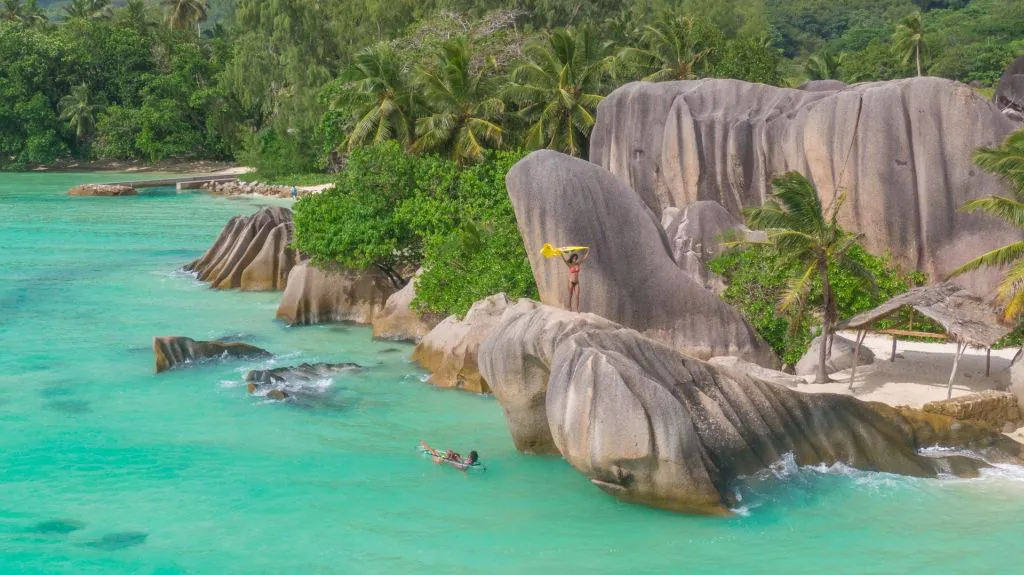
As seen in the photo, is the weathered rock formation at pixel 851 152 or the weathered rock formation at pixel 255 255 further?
the weathered rock formation at pixel 255 255

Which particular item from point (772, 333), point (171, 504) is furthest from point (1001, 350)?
point (171, 504)

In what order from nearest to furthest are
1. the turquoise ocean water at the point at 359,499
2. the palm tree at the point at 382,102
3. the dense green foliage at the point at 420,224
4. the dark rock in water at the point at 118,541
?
the turquoise ocean water at the point at 359,499
the dark rock in water at the point at 118,541
the dense green foliage at the point at 420,224
the palm tree at the point at 382,102

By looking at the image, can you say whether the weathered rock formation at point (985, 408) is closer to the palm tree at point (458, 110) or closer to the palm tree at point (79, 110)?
the palm tree at point (458, 110)

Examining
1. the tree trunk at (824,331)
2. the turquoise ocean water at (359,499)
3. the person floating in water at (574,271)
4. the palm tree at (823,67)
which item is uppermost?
the palm tree at (823,67)

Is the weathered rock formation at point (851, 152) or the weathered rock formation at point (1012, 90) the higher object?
the weathered rock formation at point (1012, 90)

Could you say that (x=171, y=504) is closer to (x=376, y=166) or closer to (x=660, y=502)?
(x=660, y=502)

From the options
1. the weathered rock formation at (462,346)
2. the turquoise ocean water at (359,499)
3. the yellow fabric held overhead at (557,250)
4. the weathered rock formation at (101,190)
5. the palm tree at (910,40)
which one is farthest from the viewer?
the palm tree at (910,40)

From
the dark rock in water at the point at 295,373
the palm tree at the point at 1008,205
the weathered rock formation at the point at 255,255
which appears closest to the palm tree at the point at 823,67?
the weathered rock formation at the point at 255,255
